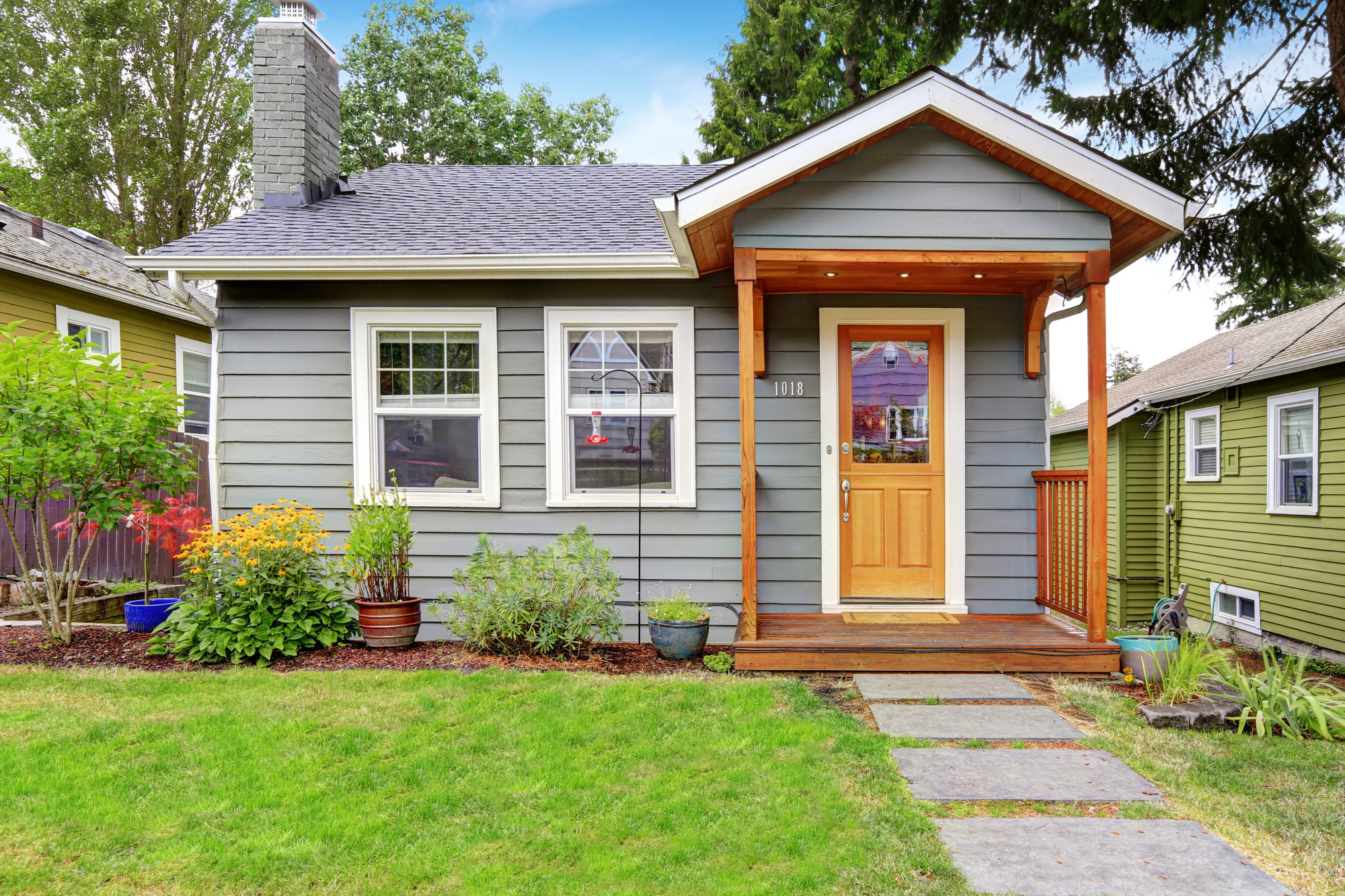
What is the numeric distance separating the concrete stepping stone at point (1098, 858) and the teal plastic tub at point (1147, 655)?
180 centimetres

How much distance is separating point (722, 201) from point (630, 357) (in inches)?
61.1

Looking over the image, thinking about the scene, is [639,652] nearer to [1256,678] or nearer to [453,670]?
[453,670]

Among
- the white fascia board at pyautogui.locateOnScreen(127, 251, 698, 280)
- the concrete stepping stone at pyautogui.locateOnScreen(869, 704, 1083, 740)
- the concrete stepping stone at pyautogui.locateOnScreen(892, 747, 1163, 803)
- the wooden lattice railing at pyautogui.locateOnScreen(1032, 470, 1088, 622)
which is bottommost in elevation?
the concrete stepping stone at pyautogui.locateOnScreen(869, 704, 1083, 740)

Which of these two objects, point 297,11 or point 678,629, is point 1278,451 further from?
point 297,11

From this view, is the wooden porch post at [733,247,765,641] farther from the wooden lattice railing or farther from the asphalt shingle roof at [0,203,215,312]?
the asphalt shingle roof at [0,203,215,312]

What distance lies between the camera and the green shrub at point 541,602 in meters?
4.74

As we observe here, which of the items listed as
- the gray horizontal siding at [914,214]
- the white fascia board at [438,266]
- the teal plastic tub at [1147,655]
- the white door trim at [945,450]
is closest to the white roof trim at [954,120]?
the gray horizontal siding at [914,214]

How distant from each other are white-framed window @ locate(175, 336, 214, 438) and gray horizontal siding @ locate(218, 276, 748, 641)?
5.53 metres

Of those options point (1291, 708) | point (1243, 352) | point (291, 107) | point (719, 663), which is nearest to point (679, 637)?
point (719, 663)

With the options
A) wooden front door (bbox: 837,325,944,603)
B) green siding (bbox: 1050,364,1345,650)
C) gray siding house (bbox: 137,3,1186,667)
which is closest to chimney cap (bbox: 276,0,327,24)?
gray siding house (bbox: 137,3,1186,667)

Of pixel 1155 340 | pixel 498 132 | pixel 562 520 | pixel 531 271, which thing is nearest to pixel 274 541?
pixel 562 520

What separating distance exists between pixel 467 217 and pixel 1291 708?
5849 mm

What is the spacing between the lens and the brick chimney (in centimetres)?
610

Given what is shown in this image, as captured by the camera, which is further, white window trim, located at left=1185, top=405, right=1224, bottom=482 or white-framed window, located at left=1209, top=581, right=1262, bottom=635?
white window trim, located at left=1185, top=405, right=1224, bottom=482
